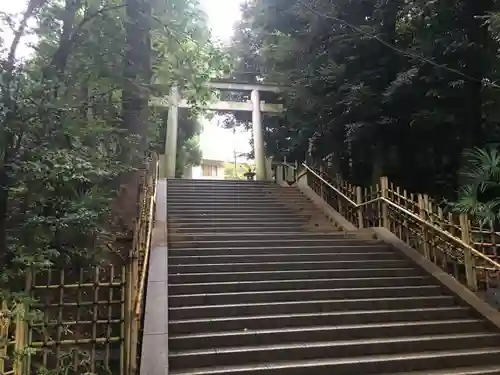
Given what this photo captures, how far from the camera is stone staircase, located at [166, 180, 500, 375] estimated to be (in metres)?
4.79

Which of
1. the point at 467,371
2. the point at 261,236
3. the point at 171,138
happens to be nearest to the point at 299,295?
the point at 467,371

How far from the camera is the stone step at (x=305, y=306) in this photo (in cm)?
557

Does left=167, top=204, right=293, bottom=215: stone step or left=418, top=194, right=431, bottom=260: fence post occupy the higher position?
left=167, top=204, right=293, bottom=215: stone step

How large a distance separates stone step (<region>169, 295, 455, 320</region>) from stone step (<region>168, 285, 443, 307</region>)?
0.60 feet

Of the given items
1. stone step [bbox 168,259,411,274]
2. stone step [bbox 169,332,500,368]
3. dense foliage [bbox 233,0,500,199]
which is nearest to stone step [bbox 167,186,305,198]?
dense foliage [bbox 233,0,500,199]

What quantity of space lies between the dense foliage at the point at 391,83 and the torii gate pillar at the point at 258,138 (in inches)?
129

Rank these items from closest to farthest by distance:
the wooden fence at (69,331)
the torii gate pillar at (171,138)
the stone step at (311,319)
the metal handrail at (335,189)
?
the wooden fence at (69,331) → the stone step at (311,319) → the metal handrail at (335,189) → the torii gate pillar at (171,138)

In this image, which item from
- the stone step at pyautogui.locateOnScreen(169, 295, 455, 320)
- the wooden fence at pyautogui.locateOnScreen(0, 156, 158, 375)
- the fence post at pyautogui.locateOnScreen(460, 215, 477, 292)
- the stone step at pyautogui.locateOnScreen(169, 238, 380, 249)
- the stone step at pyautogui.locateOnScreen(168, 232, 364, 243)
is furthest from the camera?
the stone step at pyautogui.locateOnScreen(168, 232, 364, 243)

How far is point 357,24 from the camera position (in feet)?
39.7

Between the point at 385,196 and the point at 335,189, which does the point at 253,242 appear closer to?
the point at 385,196

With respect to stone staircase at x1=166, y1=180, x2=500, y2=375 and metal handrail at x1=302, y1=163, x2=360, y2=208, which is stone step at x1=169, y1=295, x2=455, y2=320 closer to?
stone staircase at x1=166, y1=180, x2=500, y2=375

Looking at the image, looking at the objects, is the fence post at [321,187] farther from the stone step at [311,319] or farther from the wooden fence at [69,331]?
the wooden fence at [69,331]

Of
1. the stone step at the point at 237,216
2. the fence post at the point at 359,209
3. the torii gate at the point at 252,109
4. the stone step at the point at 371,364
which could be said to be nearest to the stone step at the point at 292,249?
the fence post at the point at 359,209

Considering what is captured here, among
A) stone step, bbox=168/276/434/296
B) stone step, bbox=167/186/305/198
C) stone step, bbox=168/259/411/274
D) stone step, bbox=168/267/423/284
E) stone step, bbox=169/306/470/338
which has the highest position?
stone step, bbox=167/186/305/198
